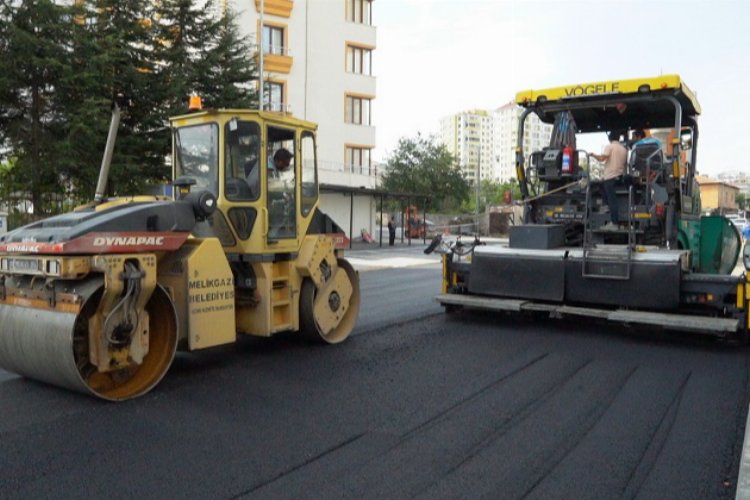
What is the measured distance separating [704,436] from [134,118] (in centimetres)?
1773

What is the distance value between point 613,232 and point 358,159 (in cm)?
2884

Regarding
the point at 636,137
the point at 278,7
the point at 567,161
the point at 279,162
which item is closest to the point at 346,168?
the point at 278,7

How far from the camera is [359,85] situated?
36.2 metres

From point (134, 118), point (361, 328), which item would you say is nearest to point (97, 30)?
point (134, 118)

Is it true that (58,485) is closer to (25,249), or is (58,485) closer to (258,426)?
(258,426)

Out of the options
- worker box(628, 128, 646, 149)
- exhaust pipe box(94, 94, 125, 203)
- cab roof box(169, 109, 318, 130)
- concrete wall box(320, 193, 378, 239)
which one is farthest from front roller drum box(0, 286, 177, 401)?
concrete wall box(320, 193, 378, 239)

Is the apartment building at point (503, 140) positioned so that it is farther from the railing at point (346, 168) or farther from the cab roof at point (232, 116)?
the cab roof at point (232, 116)

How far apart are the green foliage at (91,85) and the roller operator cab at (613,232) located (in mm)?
10721

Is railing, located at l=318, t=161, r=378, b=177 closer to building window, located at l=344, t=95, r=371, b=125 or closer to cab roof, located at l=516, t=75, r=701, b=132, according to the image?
building window, located at l=344, t=95, r=371, b=125

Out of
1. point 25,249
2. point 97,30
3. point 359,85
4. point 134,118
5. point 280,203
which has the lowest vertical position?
point 25,249

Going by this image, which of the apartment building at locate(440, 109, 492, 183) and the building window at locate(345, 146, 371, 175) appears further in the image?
the apartment building at locate(440, 109, 492, 183)

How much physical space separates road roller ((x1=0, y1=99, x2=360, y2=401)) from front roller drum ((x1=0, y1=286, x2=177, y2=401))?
1cm

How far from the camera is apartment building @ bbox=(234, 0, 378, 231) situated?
109ft

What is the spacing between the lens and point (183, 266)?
18.7 feet
